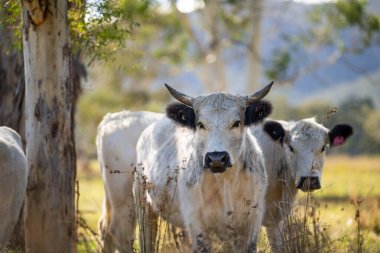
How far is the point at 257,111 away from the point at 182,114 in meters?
0.83

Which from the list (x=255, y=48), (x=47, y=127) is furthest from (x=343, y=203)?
(x=255, y=48)

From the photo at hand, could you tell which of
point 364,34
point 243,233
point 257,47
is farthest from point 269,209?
point 257,47

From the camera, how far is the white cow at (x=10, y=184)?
6.79m

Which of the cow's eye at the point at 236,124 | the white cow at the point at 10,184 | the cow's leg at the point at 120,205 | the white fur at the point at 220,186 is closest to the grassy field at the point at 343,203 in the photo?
the cow's leg at the point at 120,205

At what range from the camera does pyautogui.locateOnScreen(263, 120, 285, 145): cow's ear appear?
9188mm

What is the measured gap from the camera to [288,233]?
23.6 feet

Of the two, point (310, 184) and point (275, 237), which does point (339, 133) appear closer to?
point (310, 184)

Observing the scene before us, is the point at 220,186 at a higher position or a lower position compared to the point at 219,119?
lower

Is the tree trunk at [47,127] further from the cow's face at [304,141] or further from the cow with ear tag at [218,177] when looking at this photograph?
the cow's face at [304,141]

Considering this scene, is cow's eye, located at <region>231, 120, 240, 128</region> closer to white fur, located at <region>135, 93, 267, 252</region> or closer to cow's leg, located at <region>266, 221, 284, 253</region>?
white fur, located at <region>135, 93, 267, 252</region>

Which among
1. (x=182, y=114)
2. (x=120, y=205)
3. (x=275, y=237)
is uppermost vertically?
(x=182, y=114)

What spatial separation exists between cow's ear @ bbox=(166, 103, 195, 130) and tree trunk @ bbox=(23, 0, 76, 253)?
46.0 inches

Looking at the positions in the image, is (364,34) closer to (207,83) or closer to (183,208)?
(207,83)

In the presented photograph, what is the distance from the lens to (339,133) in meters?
9.38
